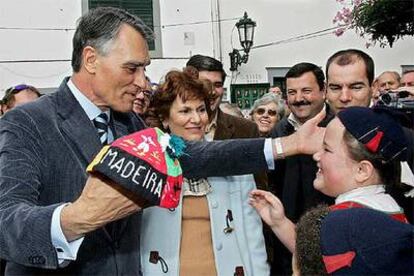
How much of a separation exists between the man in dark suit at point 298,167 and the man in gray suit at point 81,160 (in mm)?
735

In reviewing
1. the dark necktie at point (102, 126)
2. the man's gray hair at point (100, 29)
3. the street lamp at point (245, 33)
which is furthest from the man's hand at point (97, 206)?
the street lamp at point (245, 33)

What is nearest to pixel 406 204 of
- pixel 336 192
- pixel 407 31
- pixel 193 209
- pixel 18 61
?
pixel 336 192

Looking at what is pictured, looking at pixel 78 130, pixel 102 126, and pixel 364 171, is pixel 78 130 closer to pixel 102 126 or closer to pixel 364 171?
pixel 102 126

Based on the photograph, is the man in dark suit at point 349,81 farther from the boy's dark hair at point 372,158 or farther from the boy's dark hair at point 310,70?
the boy's dark hair at point 372,158

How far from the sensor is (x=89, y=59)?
5.14ft

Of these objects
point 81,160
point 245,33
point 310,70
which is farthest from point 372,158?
point 245,33

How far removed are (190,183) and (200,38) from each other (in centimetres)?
733

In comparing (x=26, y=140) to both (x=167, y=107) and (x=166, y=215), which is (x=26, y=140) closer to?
(x=166, y=215)

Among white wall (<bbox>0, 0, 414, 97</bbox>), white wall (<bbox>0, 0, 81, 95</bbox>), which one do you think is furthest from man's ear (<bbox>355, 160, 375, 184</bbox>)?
A: white wall (<bbox>0, 0, 81, 95</bbox>)

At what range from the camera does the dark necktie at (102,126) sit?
1601mm

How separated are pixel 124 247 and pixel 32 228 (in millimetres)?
388

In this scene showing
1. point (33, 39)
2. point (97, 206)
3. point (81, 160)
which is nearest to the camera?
point (97, 206)

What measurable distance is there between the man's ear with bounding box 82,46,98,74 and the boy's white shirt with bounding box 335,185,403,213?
828mm

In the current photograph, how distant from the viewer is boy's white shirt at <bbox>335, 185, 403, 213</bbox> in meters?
1.54
